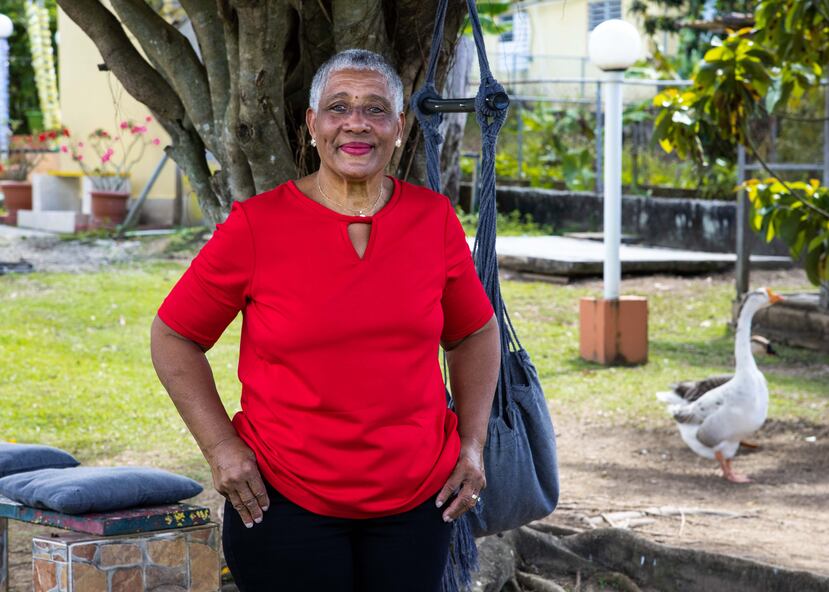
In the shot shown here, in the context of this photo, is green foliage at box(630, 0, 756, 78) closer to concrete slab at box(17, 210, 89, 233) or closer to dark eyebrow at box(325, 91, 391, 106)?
concrete slab at box(17, 210, 89, 233)

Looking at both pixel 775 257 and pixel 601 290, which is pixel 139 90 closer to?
pixel 601 290

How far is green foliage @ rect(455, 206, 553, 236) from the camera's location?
18.1 metres

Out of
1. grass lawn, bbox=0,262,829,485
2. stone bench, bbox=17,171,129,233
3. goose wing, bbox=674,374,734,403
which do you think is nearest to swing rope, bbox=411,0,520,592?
grass lawn, bbox=0,262,829,485

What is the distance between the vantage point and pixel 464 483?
290 cm

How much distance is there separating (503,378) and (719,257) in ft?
40.5

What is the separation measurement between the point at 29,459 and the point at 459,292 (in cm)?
223

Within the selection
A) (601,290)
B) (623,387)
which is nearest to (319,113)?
(623,387)

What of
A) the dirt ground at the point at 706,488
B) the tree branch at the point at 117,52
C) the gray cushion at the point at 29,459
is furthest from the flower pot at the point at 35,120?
the gray cushion at the point at 29,459

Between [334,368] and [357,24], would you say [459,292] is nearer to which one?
[334,368]

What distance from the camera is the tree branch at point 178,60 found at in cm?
452

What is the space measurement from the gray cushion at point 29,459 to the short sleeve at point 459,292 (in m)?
2.09

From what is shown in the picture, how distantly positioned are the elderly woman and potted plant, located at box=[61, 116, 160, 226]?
16325 millimetres

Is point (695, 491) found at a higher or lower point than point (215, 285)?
lower

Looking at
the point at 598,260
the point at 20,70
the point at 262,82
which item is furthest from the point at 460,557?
the point at 20,70
